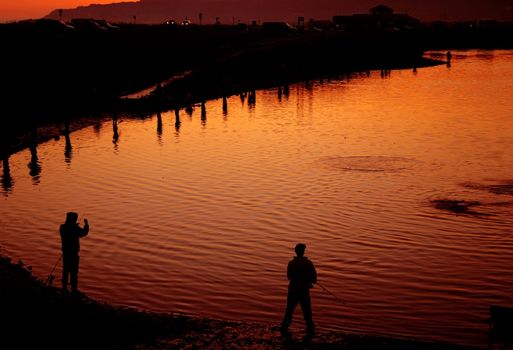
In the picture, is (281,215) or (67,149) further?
(67,149)

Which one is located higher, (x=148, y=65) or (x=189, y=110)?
(x=148, y=65)

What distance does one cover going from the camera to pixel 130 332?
1845 cm

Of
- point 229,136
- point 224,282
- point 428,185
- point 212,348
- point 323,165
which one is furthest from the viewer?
point 229,136

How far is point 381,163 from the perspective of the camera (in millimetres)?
45344

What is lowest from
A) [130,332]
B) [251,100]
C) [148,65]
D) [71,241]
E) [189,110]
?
[130,332]

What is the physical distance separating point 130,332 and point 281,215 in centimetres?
1500

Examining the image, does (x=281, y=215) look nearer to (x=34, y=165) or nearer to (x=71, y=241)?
(x=71, y=241)

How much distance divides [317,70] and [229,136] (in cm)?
6011

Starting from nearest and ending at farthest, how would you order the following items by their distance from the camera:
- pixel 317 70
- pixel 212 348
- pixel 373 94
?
pixel 212 348
pixel 373 94
pixel 317 70

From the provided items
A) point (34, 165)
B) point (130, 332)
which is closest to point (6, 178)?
point (34, 165)

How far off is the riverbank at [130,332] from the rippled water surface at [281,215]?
1.89m

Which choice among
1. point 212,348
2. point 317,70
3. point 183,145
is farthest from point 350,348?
point 317,70

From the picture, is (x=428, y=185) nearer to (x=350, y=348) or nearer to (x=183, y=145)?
(x=183, y=145)

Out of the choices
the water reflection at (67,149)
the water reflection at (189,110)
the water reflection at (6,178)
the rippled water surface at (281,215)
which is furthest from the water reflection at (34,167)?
the water reflection at (189,110)
